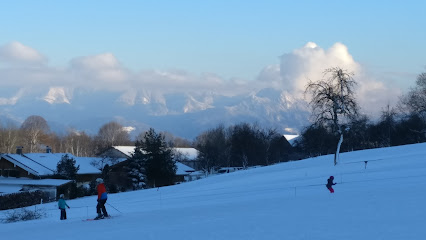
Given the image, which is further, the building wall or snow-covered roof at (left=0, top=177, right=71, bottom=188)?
the building wall

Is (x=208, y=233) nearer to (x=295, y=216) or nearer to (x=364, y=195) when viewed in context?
(x=295, y=216)

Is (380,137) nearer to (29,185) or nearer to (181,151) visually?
(181,151)

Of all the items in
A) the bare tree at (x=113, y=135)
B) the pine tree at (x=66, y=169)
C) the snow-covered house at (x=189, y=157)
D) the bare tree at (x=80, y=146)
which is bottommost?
the pine tree at (x=66, y=169)

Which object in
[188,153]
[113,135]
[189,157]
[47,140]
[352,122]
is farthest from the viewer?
[113,135]

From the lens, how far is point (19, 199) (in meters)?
46.9

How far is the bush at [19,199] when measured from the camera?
45.9m

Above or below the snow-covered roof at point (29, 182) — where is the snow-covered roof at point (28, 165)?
above

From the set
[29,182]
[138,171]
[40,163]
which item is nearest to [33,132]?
[40,163]

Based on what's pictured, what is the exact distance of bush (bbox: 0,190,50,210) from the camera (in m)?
45.9

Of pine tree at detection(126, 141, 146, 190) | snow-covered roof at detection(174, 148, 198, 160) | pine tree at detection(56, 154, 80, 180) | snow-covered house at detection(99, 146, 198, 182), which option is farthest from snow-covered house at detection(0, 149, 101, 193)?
snow-covered roof at detection(174, 148, 198, 160)

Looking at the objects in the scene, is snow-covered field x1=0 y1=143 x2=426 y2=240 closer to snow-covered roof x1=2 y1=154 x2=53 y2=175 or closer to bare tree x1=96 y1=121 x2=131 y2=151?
snow-covered roof x1=2 y1=154 x2=53 y2=175

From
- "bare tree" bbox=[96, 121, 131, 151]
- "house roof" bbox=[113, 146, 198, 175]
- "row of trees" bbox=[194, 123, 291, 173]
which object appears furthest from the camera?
"bare tree" bbox=[96, 121, 131, 151]

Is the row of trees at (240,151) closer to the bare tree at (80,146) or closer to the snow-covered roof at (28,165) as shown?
the snow-covered roof at (28,165)

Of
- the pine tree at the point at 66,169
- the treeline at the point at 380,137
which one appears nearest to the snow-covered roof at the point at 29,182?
the pine tree at the point at 66,169
